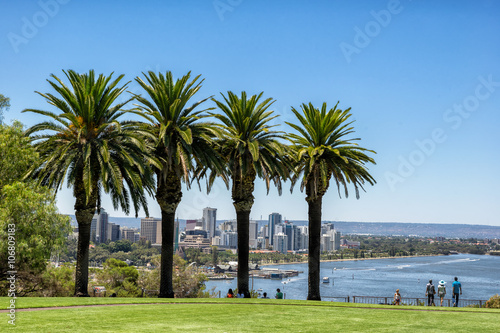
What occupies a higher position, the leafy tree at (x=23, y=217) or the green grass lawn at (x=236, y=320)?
the leafy tree at (x=23, y=217)

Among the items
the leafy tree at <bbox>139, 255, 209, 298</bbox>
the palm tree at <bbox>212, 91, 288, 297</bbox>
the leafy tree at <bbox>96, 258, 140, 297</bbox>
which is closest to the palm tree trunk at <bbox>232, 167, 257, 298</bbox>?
the palm tree at <bbox>212, 91, 288, 297</bbox>

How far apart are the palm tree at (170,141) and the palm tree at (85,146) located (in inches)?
53.6

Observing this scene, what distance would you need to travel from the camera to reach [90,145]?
88.9 ft

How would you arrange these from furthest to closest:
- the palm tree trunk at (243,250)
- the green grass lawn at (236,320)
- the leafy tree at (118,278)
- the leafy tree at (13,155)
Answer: the leafy tree at (118,278), the palm tree trunk at (243,250), the leafy tree at (13,155), the green grass lawn at (236,320)

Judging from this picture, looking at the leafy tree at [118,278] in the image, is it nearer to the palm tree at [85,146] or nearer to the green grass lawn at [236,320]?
the palm tree at [85,146]

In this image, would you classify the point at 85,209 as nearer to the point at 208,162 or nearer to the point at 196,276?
the point at 208,162

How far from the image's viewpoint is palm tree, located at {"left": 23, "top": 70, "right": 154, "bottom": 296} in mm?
27203

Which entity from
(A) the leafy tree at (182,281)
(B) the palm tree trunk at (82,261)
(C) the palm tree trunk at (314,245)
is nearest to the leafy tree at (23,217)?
(B) the palm tree trunk at (82,261)

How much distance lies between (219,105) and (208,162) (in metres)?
4.41

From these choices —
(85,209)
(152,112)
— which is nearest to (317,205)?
(152,112)

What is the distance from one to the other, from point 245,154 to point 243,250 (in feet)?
21.0

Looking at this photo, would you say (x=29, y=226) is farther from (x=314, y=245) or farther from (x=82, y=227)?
(x=314, y=245)

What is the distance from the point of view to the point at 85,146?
26.8 metres

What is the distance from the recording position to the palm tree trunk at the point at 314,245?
1299 inches
